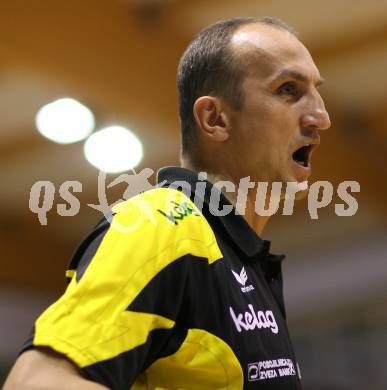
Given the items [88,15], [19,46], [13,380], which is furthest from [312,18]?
[13,380]

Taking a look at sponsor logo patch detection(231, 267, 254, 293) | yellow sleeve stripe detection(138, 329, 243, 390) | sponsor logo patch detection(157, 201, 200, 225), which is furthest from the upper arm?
sponsor logo patch detection(231, 267, 254, 293)

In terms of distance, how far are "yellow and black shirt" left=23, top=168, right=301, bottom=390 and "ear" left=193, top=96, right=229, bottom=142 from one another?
214 mm

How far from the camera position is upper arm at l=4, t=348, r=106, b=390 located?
1258 mm

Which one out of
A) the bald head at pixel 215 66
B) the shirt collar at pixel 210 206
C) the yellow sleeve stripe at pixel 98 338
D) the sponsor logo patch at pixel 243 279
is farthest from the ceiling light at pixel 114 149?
the yellow sleeve stripe at pixel 98 338

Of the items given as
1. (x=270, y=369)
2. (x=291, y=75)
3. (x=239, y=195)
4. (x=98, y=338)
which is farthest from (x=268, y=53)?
(x=98, y=338)

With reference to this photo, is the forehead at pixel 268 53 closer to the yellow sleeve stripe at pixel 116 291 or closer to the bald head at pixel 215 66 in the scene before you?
the bald head at pixel 215 66

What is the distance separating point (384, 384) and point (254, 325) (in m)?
6.88

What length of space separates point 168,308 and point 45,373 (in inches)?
9.4

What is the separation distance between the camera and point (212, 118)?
192 cm

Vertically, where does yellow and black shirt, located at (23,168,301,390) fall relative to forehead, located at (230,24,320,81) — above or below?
below

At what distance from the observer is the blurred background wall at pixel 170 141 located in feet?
17.0

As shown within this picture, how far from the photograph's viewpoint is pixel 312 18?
211 inches

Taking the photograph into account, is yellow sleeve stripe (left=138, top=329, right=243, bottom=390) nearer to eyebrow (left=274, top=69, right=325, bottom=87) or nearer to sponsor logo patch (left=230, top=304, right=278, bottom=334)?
sponsor logo patch (left=230, top=304, right=278, bottom=334)

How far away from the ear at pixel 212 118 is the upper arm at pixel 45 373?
75 cm
